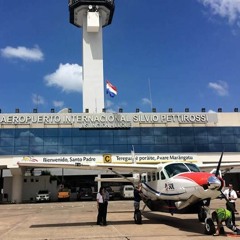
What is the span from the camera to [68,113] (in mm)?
44562

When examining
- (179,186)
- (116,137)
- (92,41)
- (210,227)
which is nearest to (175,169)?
(179,186)

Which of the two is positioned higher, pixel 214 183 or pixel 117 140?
pixel 117 140

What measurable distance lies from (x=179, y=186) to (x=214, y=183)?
198 cm

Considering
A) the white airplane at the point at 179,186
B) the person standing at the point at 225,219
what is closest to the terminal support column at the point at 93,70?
the white airplane at the point at 179,186

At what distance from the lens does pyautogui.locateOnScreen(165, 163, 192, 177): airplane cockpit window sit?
13.7 metres

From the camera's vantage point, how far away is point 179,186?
43.1 feet

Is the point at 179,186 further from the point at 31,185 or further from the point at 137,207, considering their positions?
the point at 31,185

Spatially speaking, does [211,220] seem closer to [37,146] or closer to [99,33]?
[37,146]

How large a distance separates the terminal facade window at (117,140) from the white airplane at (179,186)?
85.7 ft

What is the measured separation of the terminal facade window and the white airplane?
26.1 metres

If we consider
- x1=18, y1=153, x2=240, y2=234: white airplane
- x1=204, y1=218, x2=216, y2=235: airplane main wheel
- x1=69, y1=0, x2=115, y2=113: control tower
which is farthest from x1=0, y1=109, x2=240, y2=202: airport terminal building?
x1=204, y1=218, x2=216, y2=235: airplane main wheel

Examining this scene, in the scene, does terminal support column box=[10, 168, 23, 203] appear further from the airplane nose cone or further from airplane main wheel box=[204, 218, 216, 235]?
the airplane nose cone

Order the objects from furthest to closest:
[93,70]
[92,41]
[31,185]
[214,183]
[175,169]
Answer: [92,41]
[93,70]
[31,185]
[175,169]
[214,183]

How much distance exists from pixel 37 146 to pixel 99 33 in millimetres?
23771
